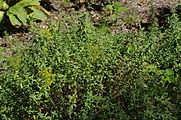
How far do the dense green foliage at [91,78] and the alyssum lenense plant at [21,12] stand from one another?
2153 mm

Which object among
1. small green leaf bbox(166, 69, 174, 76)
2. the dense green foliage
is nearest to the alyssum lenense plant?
the dense green foliage

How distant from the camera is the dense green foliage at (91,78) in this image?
3.38 meters

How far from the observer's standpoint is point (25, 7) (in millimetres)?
6629

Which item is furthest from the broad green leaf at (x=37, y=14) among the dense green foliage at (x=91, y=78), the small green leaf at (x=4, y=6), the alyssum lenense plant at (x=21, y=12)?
the dense green foliage at (x=91, y=78)

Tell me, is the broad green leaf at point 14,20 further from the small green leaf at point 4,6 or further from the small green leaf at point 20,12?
the small green leaf at point 4,6

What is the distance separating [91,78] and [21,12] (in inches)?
117

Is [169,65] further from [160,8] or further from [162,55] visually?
[160,8]

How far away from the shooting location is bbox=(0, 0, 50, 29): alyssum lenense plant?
6262mm

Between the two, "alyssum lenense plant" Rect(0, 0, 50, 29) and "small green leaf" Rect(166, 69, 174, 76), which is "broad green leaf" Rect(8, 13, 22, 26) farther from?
"small green leaf" Rect(166, 69, 174, 76)

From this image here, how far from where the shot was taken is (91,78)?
12.6ft

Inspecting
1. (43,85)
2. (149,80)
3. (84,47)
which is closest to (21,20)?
(84,47)

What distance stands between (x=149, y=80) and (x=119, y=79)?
48 cm

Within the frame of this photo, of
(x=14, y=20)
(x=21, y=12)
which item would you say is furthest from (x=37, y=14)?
(x=14, y=20)

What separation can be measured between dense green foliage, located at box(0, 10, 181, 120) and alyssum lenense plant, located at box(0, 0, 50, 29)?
2153 millimetres
